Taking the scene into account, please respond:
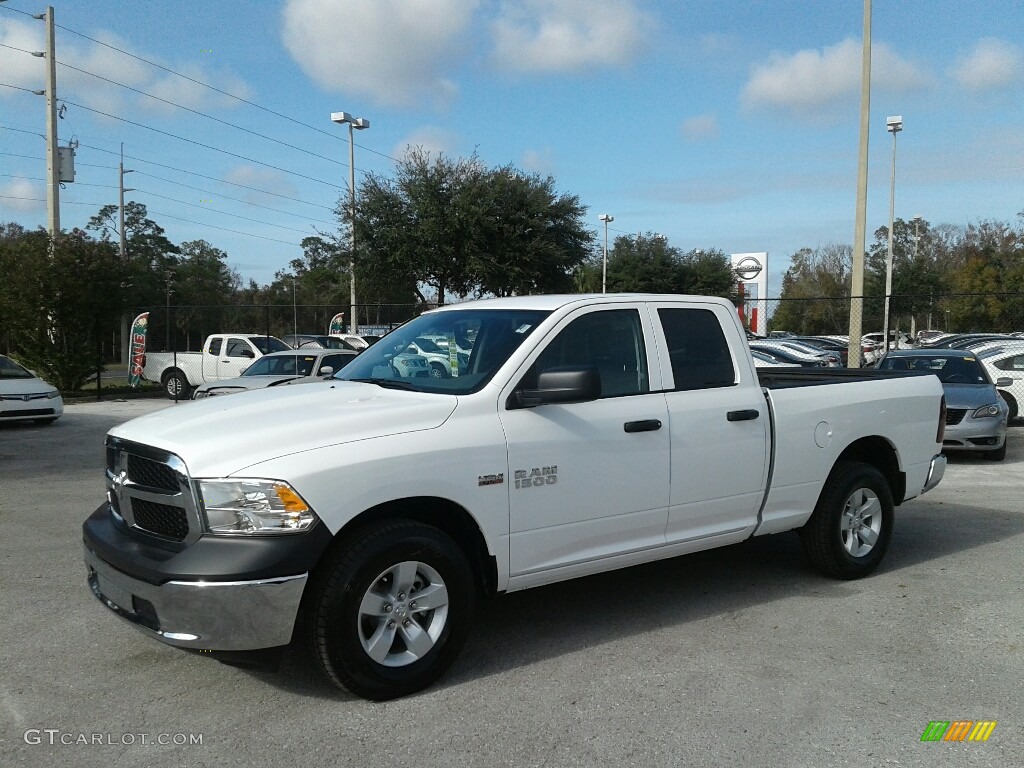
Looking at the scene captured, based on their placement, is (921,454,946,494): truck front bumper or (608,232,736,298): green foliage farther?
(608,232,736,298): green foliage

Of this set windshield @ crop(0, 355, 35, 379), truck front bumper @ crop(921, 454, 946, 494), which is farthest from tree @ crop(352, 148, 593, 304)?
truck front bumper @ crop(921, 454, 946, 494)

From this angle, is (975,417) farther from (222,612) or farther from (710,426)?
(222,612)

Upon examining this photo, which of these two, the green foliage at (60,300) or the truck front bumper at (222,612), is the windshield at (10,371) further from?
the truck front bumper at (222,612)

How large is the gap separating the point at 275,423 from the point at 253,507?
1.68 feet

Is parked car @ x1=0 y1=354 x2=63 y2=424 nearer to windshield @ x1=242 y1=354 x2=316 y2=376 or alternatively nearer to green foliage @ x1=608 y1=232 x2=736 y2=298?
windshield @ x1=242 y1=354 x2=316 y2=376

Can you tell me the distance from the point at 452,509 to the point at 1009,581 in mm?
4286

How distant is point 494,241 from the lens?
88.7 ft

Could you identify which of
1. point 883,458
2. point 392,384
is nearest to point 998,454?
point 883,458

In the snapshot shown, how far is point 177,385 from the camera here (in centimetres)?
2397

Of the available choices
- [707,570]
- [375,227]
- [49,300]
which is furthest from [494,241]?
[707,570]

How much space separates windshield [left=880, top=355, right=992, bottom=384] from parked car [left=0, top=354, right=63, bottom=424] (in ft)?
47.9

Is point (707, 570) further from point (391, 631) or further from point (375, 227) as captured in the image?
point (375, 227)

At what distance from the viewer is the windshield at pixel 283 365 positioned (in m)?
17.3

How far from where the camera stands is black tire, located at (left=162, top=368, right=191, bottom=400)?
78.9 feet
